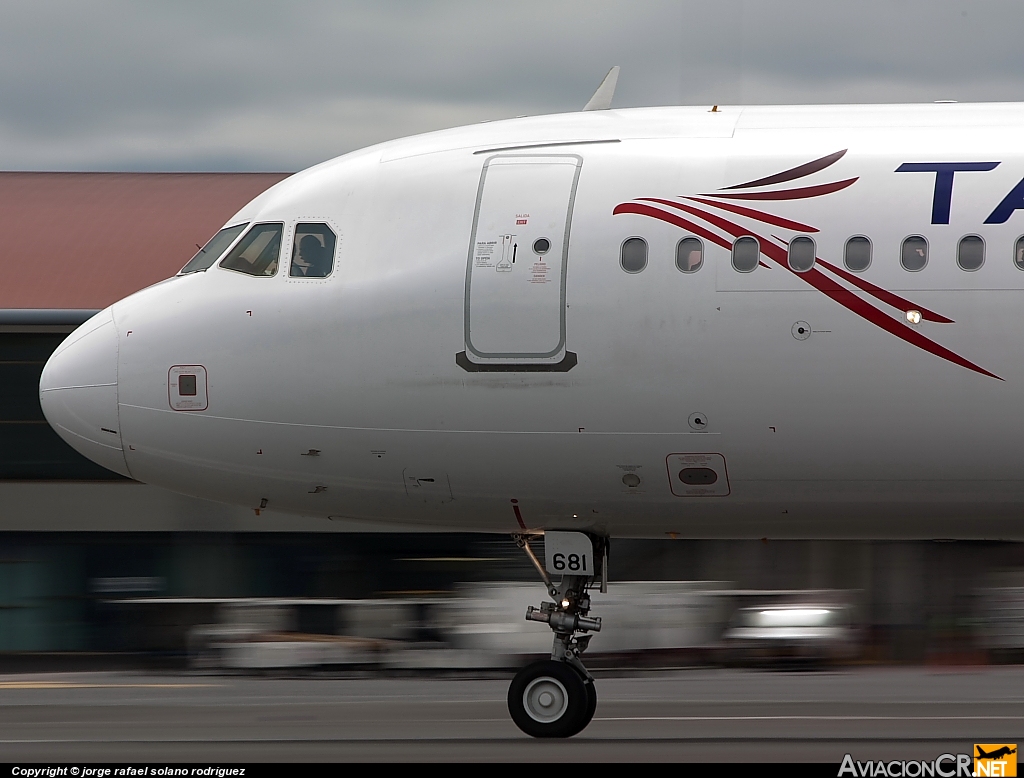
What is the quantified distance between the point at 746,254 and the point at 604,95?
8.15 ft

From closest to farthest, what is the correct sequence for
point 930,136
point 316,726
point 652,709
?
point 930,136 < point 316,726 < point 652,709

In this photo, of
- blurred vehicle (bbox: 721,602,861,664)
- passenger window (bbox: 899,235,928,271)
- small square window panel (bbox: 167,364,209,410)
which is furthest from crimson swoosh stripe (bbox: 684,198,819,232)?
blurred vehicle (bbox: 721,602,861,664)

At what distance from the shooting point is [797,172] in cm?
941

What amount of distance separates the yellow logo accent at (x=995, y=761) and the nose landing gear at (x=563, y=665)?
9.67 feet

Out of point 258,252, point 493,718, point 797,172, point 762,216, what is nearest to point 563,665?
point 493,718

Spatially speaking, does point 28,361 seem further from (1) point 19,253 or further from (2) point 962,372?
(2) point 962,372

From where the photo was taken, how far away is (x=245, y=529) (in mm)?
20453

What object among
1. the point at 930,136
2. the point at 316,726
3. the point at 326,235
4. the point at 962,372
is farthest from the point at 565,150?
the point at 316,726

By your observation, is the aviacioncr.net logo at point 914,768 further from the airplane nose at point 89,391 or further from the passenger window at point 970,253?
the airplane nose at point 89,391

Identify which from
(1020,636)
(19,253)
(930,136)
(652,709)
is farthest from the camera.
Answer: (19,253)

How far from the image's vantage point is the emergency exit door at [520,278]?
9484 millimetres

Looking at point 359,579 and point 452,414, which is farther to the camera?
point 359,579

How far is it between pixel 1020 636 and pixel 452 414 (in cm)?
1238

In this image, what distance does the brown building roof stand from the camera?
21.3m
